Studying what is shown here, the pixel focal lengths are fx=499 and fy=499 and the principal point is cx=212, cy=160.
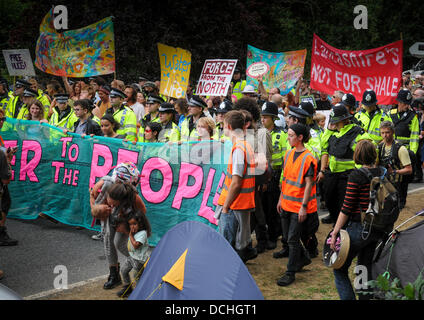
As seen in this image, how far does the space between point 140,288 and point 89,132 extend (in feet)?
14.9

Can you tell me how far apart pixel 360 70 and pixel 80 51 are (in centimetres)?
613

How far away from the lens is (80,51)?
37.1 feet

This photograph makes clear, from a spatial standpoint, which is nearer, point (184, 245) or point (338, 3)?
point (184, 245)

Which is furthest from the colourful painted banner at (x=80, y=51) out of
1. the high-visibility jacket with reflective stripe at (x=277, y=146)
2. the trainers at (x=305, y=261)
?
the trainers at (x=305, y=261)

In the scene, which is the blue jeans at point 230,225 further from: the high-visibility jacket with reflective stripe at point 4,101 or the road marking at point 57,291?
the high-visibility jacket with reflective stripe at point 4,101

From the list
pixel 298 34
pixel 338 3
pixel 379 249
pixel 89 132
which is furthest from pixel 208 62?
pixel 338 3

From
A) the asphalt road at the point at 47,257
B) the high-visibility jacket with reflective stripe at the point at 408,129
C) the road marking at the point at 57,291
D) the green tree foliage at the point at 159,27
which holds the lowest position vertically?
the road marking at the point at 57,291

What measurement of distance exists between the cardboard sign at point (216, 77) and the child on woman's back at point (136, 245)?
5803 mm

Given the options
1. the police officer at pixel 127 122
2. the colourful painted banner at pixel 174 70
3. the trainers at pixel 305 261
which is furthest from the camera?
the colourful painted banner at pixel 174 70

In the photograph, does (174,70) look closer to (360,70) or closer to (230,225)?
(360,70)

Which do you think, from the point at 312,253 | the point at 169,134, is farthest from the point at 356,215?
the point at 169,134

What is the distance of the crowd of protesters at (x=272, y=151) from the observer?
5.30 meters

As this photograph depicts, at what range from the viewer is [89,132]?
8.09 m
